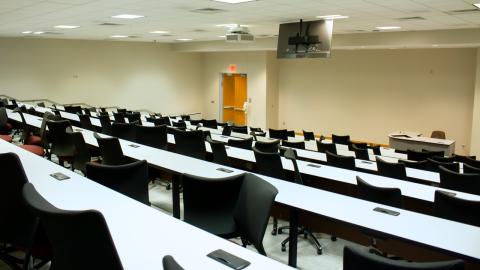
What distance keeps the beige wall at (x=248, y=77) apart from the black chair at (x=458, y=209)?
12.0 meters

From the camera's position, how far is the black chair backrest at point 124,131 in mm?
6172

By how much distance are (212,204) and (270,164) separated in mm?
1441

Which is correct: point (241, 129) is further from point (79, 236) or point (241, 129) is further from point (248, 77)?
point (79, 236)

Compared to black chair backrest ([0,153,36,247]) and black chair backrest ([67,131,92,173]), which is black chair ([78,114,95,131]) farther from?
black chair backrest ([0,153,36,247])

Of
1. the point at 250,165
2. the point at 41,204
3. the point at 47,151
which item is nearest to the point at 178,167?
the point at 250,165

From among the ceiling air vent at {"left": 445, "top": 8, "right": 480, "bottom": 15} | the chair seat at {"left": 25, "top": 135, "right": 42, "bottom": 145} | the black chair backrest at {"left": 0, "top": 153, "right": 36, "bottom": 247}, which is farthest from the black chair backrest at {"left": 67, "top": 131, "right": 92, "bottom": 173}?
the ceiling air vent at {"left": 445, "top": 8, "right": 480, "bottom": 15}

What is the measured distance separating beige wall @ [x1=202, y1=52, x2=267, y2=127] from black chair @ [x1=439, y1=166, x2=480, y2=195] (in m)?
10.9

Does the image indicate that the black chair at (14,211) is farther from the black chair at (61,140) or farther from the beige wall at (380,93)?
the beige wall at (380,93)

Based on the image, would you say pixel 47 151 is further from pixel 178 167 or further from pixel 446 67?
pixel 446 67

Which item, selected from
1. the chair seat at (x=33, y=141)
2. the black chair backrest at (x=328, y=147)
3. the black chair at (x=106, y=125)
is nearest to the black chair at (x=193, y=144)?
the black chair at (x=106, y=125)

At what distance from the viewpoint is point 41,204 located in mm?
1853

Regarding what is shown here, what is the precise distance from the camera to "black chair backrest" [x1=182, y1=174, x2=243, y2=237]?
2.91 m

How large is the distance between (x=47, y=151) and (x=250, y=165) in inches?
132

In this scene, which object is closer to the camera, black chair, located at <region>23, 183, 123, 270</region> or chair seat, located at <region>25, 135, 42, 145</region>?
black chair, located at <region>23, 183, 123, 270</region>
